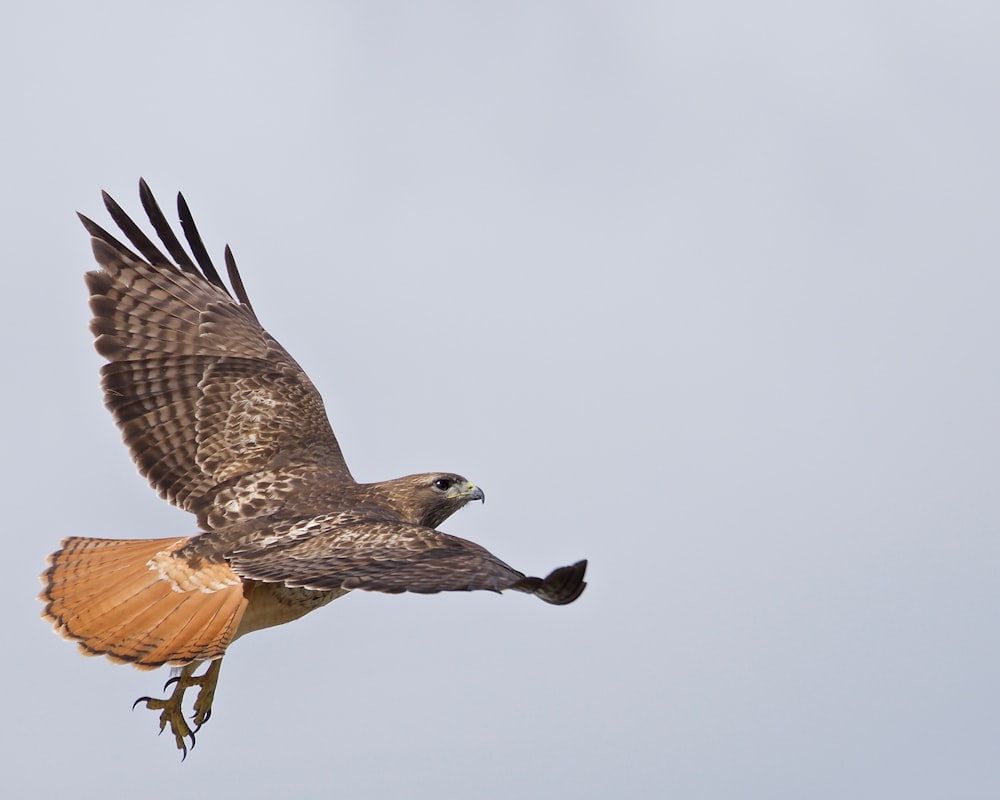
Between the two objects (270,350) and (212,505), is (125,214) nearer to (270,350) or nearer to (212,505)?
(270,350)

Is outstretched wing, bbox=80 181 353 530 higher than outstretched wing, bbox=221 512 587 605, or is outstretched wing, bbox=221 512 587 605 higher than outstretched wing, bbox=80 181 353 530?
outstretched wing, bbox=80 181 353 530

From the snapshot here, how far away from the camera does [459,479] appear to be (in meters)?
13.3

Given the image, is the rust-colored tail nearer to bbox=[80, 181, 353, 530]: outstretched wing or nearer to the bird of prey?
the bird of prey

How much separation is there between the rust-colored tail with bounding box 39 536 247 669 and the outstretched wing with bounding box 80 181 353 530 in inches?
A: 37.5

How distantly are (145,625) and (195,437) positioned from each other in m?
2.27

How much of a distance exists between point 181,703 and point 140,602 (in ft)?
4.38

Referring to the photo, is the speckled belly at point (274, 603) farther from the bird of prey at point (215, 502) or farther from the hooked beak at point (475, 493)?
the hooked beak at point (475, 493)

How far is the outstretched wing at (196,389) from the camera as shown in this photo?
12.9m

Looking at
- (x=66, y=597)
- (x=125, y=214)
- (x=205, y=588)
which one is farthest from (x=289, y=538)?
(x=125, y=214)

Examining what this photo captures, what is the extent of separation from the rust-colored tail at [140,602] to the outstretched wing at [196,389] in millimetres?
954

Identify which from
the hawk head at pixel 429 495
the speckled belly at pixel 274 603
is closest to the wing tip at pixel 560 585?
the speckled belly at pixel 274 603

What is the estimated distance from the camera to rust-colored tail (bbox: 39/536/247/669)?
11.0 meters

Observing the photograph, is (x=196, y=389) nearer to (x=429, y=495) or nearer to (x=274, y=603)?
(x=429, y=495)

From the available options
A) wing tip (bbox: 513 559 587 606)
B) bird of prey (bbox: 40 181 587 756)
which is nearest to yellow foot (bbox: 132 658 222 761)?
bird of prey (bbox: 40 181 587 756)
